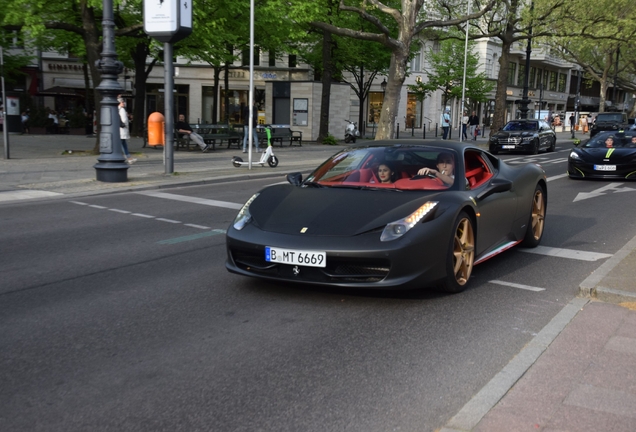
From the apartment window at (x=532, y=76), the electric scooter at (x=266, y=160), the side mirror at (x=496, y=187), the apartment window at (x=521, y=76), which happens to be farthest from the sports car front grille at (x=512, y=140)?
the apartment window at (x=532, y=76)

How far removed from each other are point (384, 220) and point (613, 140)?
1402 cm

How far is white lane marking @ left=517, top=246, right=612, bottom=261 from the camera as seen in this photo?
800 cm

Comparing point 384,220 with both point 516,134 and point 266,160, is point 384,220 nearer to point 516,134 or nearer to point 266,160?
point 266,160

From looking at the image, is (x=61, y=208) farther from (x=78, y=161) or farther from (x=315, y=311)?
(x=78, y=161)

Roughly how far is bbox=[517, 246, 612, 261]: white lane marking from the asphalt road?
28 mm

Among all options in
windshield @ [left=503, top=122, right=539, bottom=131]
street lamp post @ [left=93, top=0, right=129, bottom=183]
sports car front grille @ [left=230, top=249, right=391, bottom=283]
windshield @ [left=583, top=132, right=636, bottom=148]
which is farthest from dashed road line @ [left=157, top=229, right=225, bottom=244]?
windshield @ [left=503, top=122, right=539, bottom=131]

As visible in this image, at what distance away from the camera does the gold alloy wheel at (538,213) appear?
8367 mm

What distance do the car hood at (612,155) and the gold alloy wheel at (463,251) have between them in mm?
12234

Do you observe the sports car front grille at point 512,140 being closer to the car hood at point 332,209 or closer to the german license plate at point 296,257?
the car hood at point 332,209

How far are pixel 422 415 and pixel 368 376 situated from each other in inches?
23.5

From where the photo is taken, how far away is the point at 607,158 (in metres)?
17.1

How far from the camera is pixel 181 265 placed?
23.8 ft

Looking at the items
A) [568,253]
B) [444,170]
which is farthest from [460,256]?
[568,253]

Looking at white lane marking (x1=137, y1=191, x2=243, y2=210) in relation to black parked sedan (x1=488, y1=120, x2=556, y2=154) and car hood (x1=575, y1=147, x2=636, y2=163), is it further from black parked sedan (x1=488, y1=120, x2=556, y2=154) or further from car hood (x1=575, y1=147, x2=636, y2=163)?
black parked sedan (x1=488, y1=120, x2=556, y2=154)
